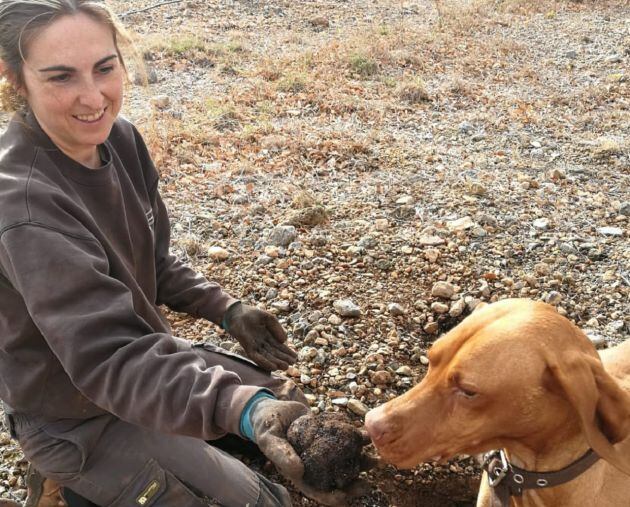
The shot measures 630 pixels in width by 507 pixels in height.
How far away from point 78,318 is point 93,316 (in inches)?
1.7

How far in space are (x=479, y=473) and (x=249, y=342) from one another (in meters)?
1.22

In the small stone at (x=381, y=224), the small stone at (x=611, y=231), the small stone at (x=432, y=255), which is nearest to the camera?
the small stone at (x=432, y=255)

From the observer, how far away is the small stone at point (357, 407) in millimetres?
3066

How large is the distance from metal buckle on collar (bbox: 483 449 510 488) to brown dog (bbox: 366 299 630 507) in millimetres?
78

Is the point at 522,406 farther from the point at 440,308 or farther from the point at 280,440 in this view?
the point at 440,308

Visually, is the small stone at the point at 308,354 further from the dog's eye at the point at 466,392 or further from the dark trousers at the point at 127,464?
the dog's eye at the point at 466,392

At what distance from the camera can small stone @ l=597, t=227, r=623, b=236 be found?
4320 millimetres

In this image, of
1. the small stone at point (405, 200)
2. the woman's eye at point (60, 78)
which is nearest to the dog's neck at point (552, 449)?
the woman's eye at point (60, 78)

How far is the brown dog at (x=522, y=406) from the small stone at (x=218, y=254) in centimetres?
237

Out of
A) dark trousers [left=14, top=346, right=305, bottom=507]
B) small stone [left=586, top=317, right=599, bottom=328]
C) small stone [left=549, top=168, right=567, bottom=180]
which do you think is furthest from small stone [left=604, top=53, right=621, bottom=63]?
dark trousers [left=14, top=346, right=305, bottom=507]

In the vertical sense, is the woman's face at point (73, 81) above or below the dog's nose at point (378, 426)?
above

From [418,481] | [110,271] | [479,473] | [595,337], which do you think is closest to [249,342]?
[110,271]

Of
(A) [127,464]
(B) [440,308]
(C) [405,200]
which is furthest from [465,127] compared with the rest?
(A) [127,464]

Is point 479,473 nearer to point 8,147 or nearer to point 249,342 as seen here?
point 249,342
